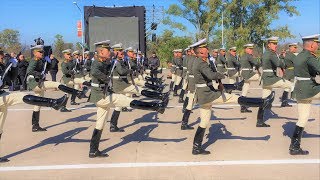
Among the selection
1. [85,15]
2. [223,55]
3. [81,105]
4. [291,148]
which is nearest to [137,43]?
[85,15]

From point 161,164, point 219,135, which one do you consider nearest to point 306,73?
point 219,135

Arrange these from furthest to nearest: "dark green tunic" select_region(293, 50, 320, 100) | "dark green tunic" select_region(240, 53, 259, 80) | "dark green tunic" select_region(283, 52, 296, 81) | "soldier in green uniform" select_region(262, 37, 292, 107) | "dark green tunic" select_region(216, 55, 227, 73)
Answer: "dark green tunic" select_region(216, 55, 227, 73)
"dark green tunic" select_region(283, 52, 296, 81)
"dark green tunic" select_region(240, 53, 259, 80)
"soldier in green uniform" select_region(262, 37, 292, 107)
"dark green tunic" select_region(293, 50, 320, 100)

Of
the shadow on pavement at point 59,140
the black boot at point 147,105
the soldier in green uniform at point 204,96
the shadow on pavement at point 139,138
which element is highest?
the soldier in green uniform at point 204,96

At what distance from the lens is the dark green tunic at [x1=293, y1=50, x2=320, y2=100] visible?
19.9ft

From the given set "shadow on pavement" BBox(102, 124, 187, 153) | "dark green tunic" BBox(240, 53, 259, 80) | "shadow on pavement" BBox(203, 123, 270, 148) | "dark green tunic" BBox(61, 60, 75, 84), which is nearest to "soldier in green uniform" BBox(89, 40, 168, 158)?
"shadow on pavement" BBox(102, 124, 187, 153)

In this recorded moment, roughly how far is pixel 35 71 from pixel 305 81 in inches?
197

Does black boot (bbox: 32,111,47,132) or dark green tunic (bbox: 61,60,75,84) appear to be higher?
dark green tunic (bbox: 61,60,75,84)

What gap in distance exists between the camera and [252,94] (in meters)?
14.7

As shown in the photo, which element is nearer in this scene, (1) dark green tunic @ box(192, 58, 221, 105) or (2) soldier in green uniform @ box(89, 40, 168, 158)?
(1) dark green tunic @ box(192, 58, 221, 105)

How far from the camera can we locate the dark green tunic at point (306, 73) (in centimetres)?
607

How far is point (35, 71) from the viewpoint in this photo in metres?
7.81

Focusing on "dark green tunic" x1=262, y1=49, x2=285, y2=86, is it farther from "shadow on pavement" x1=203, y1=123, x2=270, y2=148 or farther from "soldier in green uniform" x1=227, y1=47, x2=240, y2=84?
"soldier in green uniform" x1=227, y1=47, x2=240, y2=84

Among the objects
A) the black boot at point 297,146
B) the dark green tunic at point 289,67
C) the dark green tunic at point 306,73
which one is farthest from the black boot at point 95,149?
the dark green tunic at point 289,67

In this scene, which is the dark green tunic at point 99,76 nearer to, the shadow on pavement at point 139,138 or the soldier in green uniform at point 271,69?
the shadow on pavement at point 139,138
